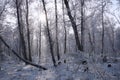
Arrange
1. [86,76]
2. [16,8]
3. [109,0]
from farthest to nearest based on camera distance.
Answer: [16,8] → [109,0] → [86,76]

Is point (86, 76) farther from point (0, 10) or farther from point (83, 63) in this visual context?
point (0, 10)

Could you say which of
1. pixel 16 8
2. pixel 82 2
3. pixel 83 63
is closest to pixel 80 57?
pixel 83 63

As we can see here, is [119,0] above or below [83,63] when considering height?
above

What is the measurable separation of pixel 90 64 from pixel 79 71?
202cm

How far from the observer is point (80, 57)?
31.4 ft

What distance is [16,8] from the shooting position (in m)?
20.3

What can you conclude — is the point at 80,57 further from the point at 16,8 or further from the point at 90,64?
the point at 16,8

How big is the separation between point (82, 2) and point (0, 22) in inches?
402

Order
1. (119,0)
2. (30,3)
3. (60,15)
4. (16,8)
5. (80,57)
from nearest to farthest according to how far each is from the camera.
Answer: (80,57)
(119,0)
(16,8)
(30,3)
(60,15)

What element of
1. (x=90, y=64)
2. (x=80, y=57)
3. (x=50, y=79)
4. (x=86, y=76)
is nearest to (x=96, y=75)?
(x=90, y=64)

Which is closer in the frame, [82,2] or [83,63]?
[83,63]

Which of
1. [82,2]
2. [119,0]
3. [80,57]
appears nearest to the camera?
[80,57]

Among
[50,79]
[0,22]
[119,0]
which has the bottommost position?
[50,79]

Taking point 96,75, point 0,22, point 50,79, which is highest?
point 0,22
